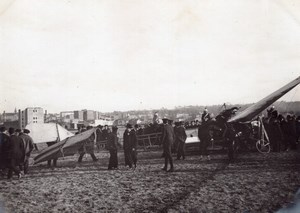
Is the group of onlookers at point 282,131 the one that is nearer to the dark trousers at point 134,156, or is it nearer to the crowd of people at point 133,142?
the crowd of people at point 133,142

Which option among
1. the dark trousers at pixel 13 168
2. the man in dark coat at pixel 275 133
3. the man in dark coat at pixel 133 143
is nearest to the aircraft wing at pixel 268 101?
the man in dark coat at pixel 275 133

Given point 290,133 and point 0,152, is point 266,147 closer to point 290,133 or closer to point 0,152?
point 290,133

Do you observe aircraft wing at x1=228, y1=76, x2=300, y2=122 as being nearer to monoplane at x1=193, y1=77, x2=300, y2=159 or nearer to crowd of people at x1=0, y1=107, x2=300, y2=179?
monoplane at x1=193, y1=77, x2=300, y2=159

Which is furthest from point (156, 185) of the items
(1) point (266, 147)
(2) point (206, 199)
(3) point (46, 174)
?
(1) point (266, 147)

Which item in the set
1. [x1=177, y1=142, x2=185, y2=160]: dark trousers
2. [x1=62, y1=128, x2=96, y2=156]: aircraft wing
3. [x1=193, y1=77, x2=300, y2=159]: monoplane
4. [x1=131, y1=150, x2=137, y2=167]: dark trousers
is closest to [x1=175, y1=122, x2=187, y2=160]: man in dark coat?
[x1=177, y1=142, x2=185, y2=160]: dark trousers

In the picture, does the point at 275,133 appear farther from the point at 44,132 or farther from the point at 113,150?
the point at 44,132

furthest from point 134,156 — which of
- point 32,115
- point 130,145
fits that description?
point 32,115
